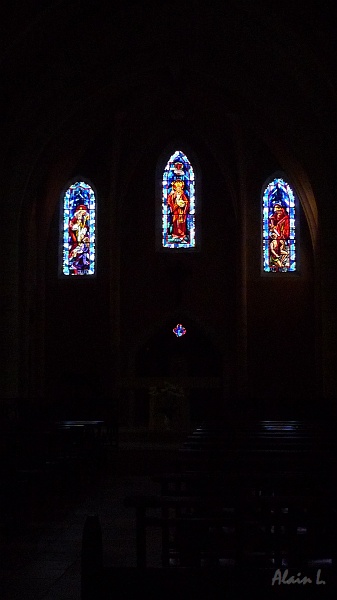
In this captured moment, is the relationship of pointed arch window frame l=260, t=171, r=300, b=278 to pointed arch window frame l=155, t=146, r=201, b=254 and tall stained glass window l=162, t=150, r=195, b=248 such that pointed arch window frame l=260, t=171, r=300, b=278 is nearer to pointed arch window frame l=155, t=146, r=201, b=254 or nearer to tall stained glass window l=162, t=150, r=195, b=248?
pointed arch window frame l=155, t=146, r=201, b=254

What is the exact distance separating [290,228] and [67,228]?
6448mm

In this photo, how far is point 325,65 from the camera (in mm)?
15453

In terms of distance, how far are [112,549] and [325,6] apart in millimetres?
11760

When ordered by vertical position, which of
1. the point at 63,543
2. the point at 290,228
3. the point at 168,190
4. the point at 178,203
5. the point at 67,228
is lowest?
the point at 63,543

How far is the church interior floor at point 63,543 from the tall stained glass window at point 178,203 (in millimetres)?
12780

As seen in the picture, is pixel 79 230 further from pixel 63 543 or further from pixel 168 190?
pixel 63 543

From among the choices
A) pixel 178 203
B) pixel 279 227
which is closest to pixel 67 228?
pixel 178 203

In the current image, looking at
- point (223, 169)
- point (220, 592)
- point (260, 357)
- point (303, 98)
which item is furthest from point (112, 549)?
point (223, 169)

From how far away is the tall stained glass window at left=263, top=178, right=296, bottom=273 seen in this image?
23344 millimetres

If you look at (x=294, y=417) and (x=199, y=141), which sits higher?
(x=199, y=141)

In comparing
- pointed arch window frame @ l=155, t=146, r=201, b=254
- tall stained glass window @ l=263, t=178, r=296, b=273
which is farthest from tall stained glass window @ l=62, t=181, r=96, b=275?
tall stained glass window @ l=263, t=178, r=296, b=273

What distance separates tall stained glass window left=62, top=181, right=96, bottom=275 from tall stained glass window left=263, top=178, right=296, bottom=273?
4957mm

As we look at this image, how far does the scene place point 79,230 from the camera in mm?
23906

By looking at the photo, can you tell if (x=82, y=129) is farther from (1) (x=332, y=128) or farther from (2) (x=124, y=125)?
(1) (x=332, y=128)
